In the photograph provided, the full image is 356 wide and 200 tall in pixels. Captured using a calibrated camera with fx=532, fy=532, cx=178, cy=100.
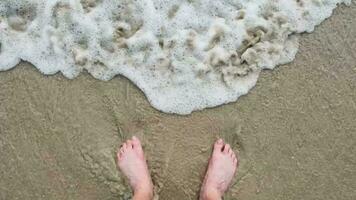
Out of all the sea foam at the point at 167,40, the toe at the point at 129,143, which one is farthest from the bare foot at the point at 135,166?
the sea foam at the point at 167,40

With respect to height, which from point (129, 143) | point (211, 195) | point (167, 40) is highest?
point (167, 40)

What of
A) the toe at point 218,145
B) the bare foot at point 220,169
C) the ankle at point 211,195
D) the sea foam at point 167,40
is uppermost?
the sea foam at point 167,40

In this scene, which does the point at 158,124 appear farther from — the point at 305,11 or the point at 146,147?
the point at 305,11

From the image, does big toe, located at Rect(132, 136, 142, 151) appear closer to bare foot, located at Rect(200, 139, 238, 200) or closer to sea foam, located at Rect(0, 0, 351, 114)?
sea foam, located at Rect(0, 0, 351, 114)

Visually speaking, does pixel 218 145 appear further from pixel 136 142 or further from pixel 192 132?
pixel 136 142

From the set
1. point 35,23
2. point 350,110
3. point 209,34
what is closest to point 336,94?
point 350,110

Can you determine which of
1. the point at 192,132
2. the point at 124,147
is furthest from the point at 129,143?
the point at 192,132

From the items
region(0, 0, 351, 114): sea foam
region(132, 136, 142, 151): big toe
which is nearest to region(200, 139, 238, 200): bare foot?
region(0, 0, 351, 114): sea foam

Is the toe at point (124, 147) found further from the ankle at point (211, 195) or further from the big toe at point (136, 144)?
the ankle at point (211, 195)
